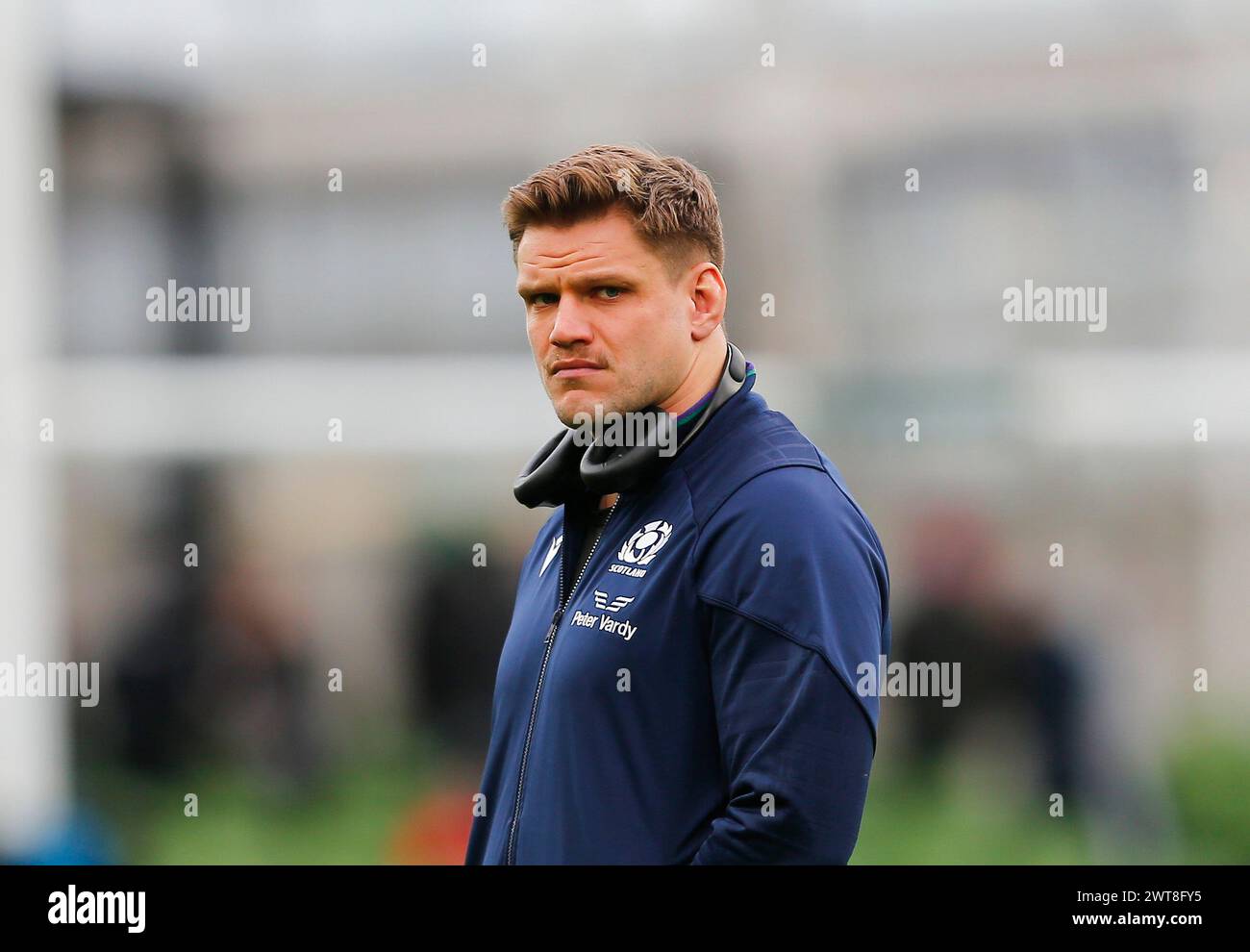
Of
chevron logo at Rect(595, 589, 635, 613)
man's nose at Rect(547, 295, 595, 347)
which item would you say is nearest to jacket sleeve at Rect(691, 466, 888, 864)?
chevron logo at Rect(595, 589, 635, 613)

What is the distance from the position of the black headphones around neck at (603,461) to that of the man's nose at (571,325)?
18cm

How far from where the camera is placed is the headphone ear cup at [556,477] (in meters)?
2.38

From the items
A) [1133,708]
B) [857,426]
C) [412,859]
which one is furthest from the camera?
[857,426]

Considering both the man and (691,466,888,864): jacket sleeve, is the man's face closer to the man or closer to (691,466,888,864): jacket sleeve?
the man

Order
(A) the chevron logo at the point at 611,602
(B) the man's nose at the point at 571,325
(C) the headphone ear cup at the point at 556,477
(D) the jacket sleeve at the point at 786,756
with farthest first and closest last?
1. (C) the headphone ear cup at the point at 556,477
2. (B) the man's nose at the point at 571,325
3. (A) the chevron logo at the point at 611,602
4. (D) the jacket sleeve at the point at 786,756

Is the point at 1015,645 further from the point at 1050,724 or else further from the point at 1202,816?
the point at 1202,816

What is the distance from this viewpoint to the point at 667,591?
6.65 ft

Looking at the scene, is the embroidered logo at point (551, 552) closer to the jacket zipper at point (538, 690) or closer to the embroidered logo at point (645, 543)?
the jacket zipper at point (538, 690)

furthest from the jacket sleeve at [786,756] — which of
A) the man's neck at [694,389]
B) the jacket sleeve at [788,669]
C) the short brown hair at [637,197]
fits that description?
the short brown hair at [637,197]

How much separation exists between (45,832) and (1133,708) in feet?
22.4

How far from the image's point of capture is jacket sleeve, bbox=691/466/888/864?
6.14 feet

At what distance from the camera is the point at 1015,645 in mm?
6824

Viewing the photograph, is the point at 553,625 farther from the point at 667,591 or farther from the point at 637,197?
the point at 637,197
